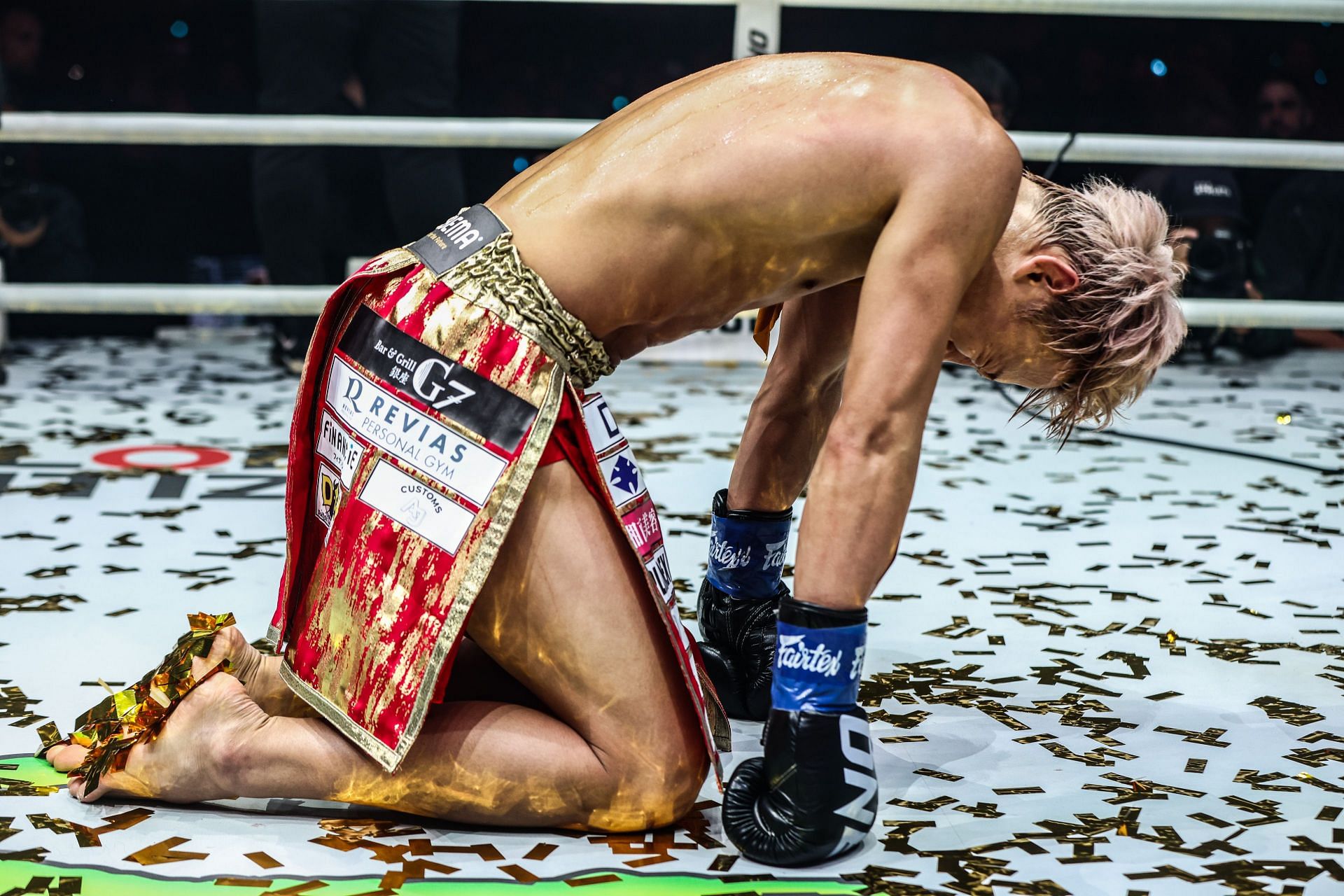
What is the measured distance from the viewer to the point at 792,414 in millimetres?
1557

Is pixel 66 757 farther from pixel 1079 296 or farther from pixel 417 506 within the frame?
pixel 1079 296

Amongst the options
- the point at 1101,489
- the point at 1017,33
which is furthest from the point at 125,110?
the point at 1101,489

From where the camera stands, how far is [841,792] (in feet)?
3.65

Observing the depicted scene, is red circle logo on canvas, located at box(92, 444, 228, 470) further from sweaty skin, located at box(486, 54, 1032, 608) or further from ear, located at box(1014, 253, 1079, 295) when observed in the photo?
ear, located at box(1014, 253, 1079, 295)

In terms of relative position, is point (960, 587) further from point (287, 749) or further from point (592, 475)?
point (287, 749)

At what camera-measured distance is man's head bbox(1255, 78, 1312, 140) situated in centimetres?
479

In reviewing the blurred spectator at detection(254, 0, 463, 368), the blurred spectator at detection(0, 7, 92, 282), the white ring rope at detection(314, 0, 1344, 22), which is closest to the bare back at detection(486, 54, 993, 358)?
the white ring rope at detection(314, 0, 1344, 22)

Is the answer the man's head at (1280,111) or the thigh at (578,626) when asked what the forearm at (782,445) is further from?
→ the man's head at (1280,111)

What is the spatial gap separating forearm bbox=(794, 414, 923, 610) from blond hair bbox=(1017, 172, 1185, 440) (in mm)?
212

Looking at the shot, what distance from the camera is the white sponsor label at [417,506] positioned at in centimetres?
119

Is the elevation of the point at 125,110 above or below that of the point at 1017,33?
below

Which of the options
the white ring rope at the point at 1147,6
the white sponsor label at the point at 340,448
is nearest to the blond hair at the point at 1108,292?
the white sponsor label at the point at 340,448

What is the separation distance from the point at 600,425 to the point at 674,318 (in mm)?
126

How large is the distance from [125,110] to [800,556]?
4512 mm
